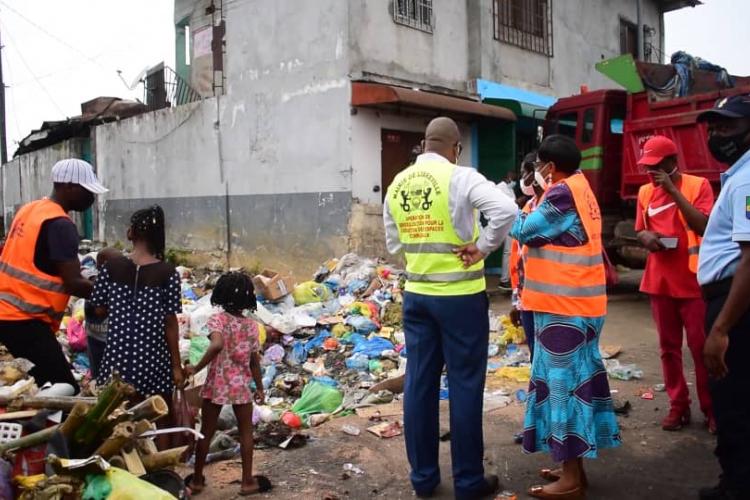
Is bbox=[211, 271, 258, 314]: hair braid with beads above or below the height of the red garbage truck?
below

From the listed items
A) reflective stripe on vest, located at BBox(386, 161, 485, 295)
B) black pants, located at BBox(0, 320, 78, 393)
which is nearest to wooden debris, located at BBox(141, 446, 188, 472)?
black pants, located at BBox(0, 320, 78, 393)

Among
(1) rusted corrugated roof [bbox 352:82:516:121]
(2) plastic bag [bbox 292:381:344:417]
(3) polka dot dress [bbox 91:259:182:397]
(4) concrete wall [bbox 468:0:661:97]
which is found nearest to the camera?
(3) polka dot dress [bbox 91:259:182:397]

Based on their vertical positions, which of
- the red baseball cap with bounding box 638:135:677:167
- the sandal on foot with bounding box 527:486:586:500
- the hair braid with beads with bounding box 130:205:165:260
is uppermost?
the red baseball cap with bounding box 638:135:677:167

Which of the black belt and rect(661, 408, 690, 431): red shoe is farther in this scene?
rect(661, 408, 690, 431): red shoe

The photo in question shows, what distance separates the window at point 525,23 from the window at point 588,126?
3.51 meters

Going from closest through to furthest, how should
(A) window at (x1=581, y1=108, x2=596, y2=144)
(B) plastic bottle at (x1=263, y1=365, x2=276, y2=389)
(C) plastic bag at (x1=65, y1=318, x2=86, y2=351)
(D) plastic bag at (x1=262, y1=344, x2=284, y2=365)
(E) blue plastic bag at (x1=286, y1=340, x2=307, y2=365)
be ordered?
(B) plastic bottle at (x1=263, y1=365, x2=276, y2=389)
(C) plastic bag at (x1=65, y1=318, x2=86, y2=351)
(D) plastic bag at (x1=262, y1=344, x2=284, y2=365)
(E) blue plastic bag at (x1=286, y1=340, x2=307, y2=365)
(A) window at (x1=581, y1=108, x2=596, y2=144)

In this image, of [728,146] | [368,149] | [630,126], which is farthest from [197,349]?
[630,126]

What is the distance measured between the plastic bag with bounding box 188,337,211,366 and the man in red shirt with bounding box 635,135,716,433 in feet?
12.3

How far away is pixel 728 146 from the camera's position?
106 inches

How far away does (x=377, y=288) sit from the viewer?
8328 millimetres

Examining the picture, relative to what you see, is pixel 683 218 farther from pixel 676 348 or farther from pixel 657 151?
pixel 676 348

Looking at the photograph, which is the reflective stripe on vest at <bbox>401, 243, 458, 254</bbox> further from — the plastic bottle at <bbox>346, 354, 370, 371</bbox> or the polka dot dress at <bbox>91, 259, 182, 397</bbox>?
the plastic bottle at <bbox>346, 354, 370, 371</bbox>

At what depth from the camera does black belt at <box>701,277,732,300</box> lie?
8.64 feet

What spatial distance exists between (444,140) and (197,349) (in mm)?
3534
